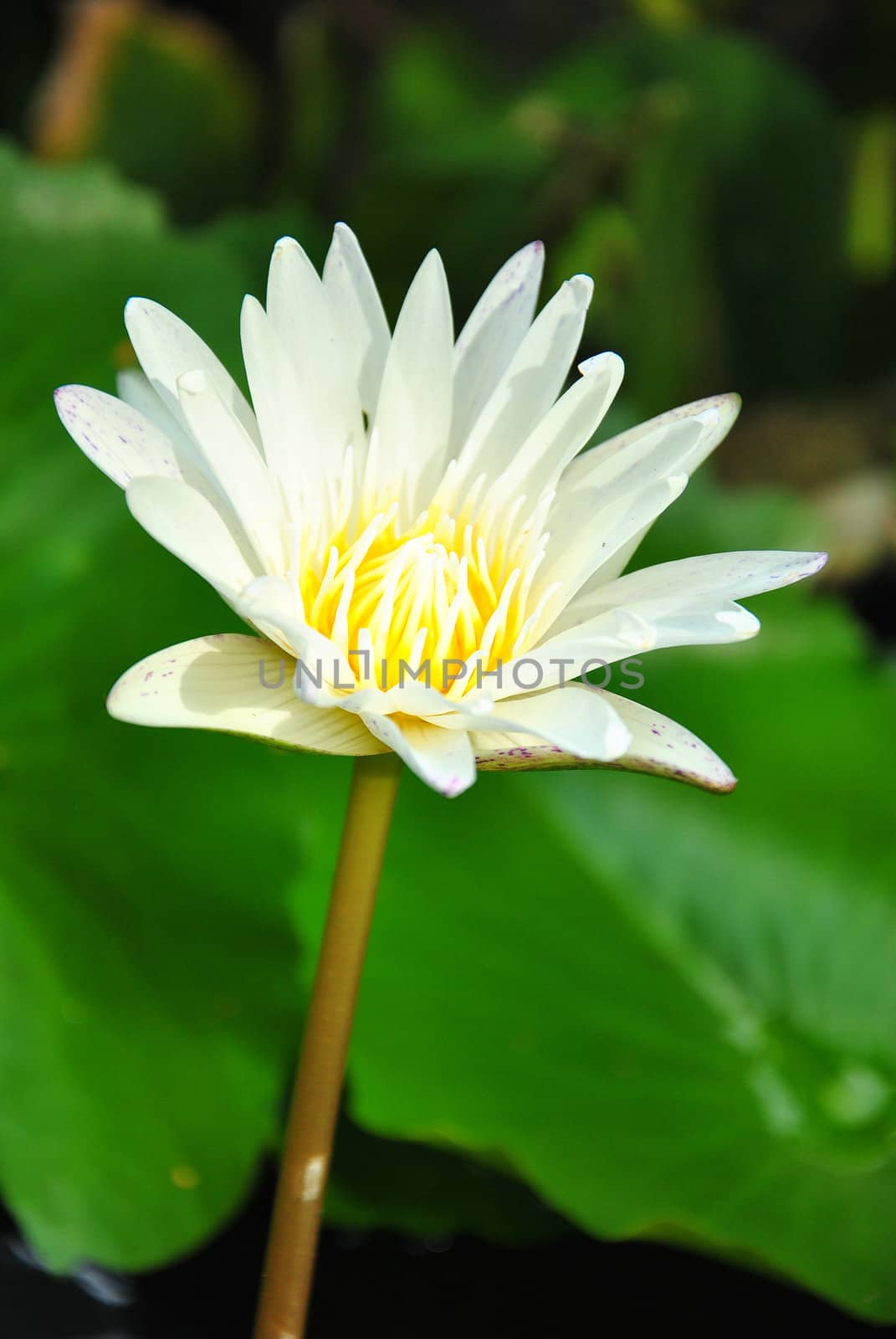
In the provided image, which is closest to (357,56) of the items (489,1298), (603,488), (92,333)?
(92,333)

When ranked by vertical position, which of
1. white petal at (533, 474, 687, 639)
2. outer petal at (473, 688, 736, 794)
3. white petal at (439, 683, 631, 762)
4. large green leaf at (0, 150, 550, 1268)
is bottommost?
large green leaf at (0, 150, 550, 1268)

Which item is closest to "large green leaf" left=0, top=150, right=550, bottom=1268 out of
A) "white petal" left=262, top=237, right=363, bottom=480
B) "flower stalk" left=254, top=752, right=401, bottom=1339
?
"flower stalk" left=254, top=752, right=401, bottom=1339

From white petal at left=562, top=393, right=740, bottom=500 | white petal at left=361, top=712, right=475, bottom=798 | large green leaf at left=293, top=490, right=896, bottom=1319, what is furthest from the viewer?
large green leaf at left=293, top=490, right=896, bottom=1319

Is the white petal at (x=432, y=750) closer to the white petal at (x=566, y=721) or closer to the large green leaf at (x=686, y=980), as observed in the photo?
the white petal at (x=566, y=721)

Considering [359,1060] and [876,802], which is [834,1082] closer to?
[876,802]

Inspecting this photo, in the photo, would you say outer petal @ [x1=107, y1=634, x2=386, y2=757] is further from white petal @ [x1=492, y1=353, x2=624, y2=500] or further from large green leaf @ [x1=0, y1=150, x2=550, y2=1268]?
large green leaf @ [x1=0, y1=150, x2=550, y2=1268]

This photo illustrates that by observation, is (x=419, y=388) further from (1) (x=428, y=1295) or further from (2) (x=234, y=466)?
(1) (x=428, y=1295)
